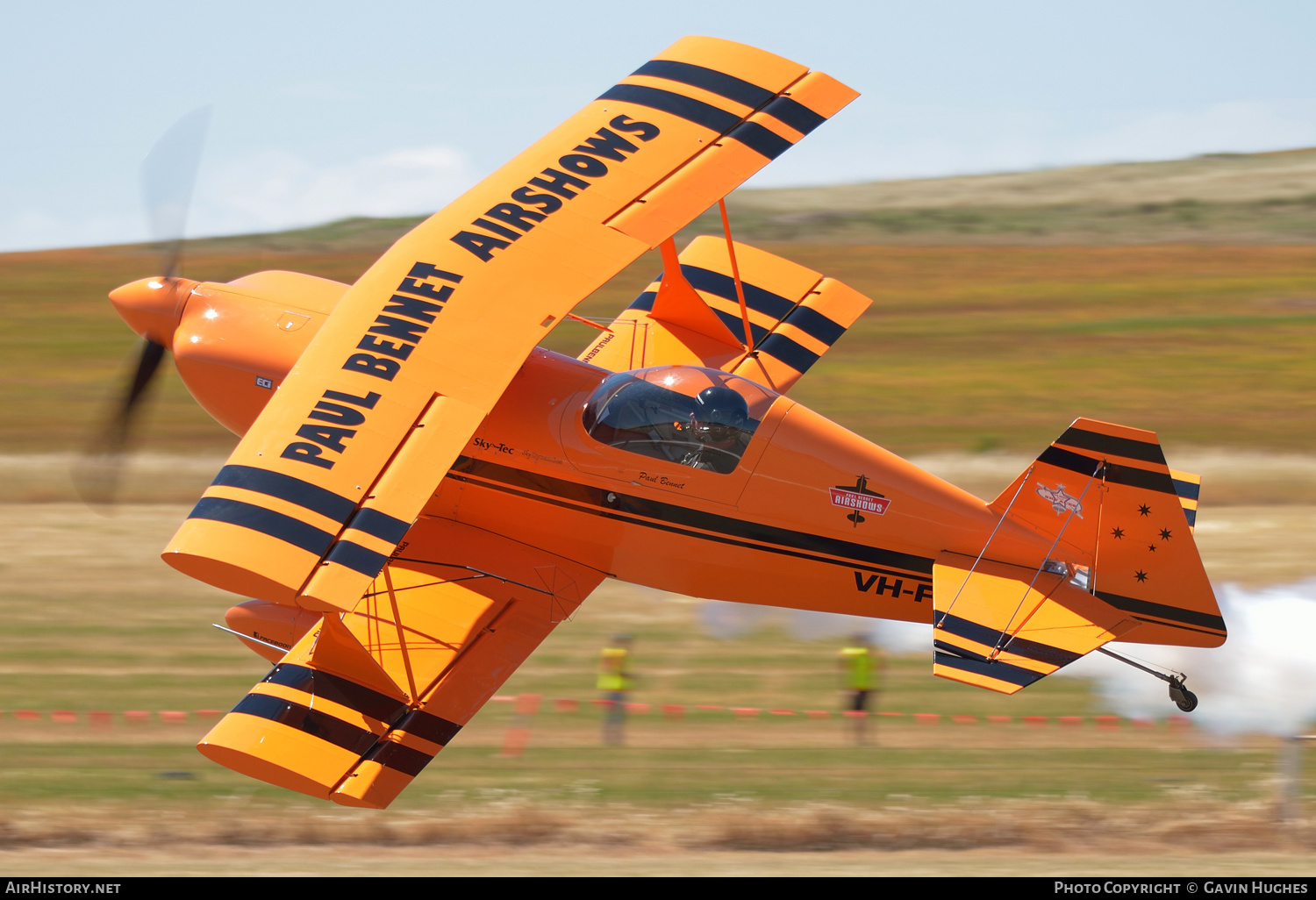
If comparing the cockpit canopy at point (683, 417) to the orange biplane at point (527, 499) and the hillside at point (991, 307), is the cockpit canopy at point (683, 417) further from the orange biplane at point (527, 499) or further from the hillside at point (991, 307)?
the hillside at point (991, 307)

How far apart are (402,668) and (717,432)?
291cm

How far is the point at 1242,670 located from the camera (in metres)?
10.8

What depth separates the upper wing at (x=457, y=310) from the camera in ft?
26.4

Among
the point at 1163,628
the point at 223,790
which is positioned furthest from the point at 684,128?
the point at 223,790

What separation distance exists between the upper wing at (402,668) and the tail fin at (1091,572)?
10.3 feet

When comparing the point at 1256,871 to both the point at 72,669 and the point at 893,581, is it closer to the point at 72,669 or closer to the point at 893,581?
the point at 893,581

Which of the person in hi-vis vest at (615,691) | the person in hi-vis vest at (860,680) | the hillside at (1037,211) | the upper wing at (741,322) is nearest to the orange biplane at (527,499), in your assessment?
the person in hi-vis vest at (615,691)

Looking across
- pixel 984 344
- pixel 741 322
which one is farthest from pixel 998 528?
pixel 984 344

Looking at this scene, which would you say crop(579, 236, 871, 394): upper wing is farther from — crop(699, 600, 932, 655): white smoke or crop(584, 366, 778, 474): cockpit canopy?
crop(584, 366, 778, 474): cockpit canopy

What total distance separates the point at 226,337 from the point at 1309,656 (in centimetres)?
945

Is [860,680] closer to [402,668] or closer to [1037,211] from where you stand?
[402,668]

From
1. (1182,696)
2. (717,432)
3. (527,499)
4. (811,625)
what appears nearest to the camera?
(1182,696)

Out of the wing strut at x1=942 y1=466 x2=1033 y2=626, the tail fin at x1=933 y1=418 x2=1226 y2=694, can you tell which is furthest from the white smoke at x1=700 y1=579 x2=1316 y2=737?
the wing strut at x1=942 y1=466 x2=1033 y2=626

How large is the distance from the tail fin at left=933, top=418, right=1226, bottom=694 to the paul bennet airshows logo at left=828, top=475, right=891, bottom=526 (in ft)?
2.36
